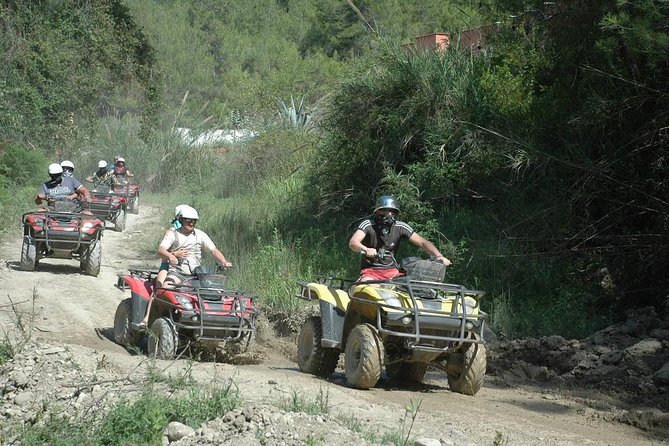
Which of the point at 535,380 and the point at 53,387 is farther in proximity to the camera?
the point at 535,380

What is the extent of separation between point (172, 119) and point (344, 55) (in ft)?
46.9

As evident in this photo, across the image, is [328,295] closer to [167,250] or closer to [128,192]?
[167,250]

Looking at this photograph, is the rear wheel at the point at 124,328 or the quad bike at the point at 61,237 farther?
the quad bike at the point at 61,237

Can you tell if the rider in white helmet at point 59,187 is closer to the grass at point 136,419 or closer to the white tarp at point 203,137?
the grass at point 136,419

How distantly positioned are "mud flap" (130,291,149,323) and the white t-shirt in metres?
0.55

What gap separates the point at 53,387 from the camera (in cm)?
896

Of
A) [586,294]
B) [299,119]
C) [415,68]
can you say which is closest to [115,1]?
[299,119]

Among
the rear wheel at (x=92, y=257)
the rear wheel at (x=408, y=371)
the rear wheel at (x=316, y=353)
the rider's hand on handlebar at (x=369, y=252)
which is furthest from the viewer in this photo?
the rear wheel at (x=92, y=257)

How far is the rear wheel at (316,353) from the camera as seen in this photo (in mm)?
10500

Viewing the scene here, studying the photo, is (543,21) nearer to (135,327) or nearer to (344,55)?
(135,327)

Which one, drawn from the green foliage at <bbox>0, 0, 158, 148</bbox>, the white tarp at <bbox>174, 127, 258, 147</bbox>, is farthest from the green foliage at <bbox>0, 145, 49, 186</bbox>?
the white tarp at <bbox>174, 127, 258, 147</bbox>

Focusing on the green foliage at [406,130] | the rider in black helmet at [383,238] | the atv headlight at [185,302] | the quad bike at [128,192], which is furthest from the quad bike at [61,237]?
the quad bike at [128,192]

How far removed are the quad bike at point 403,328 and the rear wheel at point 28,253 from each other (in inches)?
286

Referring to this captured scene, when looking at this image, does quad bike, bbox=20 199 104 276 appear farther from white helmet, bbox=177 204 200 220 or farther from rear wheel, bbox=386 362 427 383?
rear wheel, bbox=386 362 427 383
